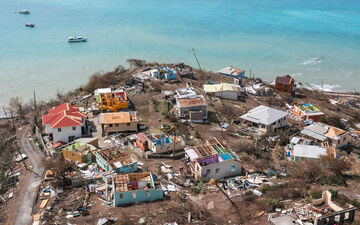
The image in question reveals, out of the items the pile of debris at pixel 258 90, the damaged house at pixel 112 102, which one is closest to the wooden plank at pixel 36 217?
the damaged house at pixel 112 102

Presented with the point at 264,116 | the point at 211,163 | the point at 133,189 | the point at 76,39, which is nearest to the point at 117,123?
the point at 211,163

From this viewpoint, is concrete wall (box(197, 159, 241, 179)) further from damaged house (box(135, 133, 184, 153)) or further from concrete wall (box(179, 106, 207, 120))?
concrete wall (box(179, 106, 207, 120))

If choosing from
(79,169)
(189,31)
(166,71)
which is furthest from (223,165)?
(189,31)

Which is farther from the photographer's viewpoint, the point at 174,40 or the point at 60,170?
the point at 174,40

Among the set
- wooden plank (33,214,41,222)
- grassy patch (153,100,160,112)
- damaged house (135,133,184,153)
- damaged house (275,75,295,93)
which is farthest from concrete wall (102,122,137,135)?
damaged house (275,75,295,93)

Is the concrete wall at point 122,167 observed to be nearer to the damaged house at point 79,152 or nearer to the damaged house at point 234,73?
the damaged house at point 79,152

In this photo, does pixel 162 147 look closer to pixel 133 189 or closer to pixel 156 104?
pixel 133 189

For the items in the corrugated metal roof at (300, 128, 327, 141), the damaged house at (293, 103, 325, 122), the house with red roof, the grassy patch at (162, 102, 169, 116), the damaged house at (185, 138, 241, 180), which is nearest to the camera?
the damaged house at (185, 138, 241, 180)
